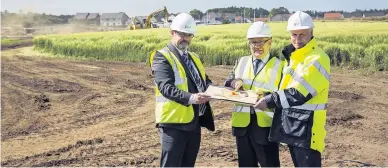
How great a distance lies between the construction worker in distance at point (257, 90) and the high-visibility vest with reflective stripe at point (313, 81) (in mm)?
289

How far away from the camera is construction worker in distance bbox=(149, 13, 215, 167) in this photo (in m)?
4.05

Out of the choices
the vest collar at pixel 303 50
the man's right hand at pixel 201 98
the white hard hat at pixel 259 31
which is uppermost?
the white hard hat at pixel 259 31

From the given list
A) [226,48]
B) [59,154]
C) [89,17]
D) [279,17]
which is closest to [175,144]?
[59,154]

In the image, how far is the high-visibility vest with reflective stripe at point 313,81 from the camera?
3857mm

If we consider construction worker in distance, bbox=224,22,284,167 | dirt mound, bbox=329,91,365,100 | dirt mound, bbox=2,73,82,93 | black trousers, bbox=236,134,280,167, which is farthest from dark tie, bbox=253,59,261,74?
dirt mound, bbox=2,73,82,93

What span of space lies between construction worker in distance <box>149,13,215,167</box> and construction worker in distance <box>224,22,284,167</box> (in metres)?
0.38

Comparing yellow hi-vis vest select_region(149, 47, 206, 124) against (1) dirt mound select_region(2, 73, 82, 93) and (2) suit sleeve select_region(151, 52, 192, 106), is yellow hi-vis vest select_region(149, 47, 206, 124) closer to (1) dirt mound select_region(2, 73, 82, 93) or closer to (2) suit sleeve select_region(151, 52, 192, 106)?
(2) suit sleeve select_region(151, 52, 192, 106)

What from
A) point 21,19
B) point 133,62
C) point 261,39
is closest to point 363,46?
point 133,62

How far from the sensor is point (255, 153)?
4.42 m

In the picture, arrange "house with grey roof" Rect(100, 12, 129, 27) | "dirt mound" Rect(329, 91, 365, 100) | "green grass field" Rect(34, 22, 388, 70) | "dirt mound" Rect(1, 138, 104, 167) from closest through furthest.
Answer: "dirt mound" Rect(1, 138, 104, 167), "dirt mound" Rect(329, 91, 365, 100), "green grass field" Rect(34, 22, 388, 70), "house with grey roof" Rect(100, 12, 129, 27)

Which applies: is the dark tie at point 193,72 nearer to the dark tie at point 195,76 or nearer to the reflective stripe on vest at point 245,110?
the dark tie at point 195,76

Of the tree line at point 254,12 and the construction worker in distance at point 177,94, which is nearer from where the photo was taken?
the construction worker in distance at point 177,94

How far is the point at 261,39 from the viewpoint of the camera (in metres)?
4.23

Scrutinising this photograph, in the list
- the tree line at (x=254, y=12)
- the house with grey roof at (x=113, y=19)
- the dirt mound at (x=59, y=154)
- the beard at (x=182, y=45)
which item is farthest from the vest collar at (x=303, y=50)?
the house with grey roof at (x=113, y=19)
